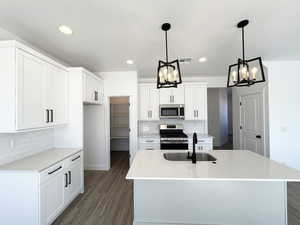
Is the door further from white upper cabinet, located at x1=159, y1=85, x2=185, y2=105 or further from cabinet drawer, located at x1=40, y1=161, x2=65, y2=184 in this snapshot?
cabinet drawer, located at x1=40, y1=161, x2=65, y2=184

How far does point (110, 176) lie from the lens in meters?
3.92

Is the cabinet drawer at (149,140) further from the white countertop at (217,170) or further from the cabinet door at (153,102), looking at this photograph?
the white countertop at (217,170)

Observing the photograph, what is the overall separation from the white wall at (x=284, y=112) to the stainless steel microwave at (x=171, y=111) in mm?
2132

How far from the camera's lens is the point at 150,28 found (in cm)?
271

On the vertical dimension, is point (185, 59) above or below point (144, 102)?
above

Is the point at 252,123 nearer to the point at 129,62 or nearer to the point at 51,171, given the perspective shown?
the point at 129,62

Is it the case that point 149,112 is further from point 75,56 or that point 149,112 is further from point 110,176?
point 75,56

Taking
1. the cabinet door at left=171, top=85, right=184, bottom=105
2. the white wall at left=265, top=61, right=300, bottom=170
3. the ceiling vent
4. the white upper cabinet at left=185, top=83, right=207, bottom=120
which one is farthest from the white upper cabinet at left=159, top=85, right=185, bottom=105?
the white wall at left=265, top=61, right=300, bottom=170

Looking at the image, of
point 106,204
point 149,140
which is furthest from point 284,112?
point 106,204

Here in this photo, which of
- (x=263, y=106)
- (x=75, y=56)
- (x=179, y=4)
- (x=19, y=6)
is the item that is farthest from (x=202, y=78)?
(x=19, y=6)

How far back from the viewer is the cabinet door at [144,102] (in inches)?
182

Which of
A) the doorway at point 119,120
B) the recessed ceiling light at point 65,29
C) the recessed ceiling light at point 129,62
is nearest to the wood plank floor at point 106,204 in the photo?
the doorway at point 119,120

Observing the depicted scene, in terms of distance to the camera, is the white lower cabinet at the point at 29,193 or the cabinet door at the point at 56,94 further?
the cabinet door at the point at 56,94

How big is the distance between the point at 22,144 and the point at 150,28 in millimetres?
2774
